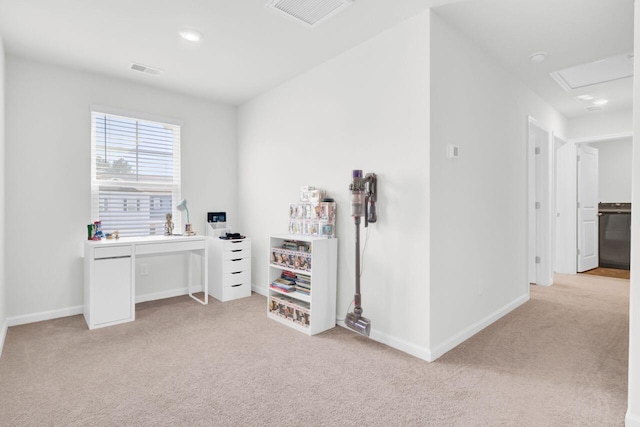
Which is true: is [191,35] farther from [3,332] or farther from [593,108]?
[593,108]

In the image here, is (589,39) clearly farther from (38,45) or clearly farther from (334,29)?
(38,45)

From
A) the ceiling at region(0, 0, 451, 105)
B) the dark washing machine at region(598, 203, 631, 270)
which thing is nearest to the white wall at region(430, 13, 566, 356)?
the ceiling at region(0, 0, 451, 105)

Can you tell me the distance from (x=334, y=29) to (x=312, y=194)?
4.55ft

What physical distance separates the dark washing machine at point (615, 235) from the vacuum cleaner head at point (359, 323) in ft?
18.6

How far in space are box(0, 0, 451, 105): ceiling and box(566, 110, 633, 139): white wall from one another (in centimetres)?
434

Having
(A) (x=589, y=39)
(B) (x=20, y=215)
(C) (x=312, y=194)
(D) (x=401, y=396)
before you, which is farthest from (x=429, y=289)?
(B) (x=20, y=215)

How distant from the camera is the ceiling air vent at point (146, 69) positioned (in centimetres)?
338

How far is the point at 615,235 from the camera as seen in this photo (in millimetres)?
5953

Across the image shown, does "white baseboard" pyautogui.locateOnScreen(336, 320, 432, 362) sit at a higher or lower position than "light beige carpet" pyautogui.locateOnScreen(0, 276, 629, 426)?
higher

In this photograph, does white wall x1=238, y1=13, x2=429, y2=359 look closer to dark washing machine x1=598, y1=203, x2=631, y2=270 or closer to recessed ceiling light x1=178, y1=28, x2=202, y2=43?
recessed ceiling light x1=178, y1=28, x2=202, y2=43

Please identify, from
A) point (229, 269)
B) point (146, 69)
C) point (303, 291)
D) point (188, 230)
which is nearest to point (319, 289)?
point (303, 291)

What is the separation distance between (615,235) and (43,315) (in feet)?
27.1

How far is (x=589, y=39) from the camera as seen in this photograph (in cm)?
281

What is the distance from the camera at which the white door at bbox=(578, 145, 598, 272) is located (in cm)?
547
